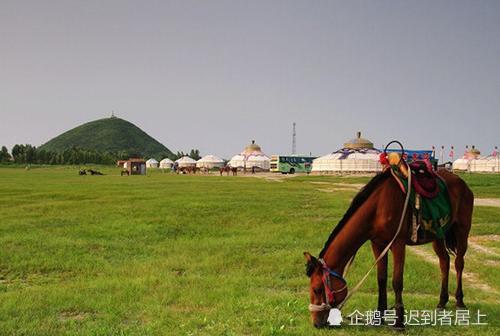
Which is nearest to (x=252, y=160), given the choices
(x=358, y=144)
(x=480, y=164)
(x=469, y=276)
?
(x=358, y=144)

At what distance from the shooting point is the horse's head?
241 inches

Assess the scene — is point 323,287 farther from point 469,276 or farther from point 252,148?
point 252,148

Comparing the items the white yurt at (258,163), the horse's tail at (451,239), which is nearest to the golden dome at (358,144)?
the white yurt at (258,163)

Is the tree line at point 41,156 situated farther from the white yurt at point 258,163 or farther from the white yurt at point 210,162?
the white yurt at point 258,163

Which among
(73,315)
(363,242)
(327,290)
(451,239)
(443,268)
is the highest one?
(363,242)

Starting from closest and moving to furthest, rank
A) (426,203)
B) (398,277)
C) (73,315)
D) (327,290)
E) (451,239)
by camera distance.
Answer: (327,290) < (398,277) < (426,203) < (73,315) < (451,239)

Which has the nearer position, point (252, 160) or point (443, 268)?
point (443, 268)

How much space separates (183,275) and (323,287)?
5534 mm

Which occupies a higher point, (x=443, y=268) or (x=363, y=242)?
(x=363, y=242)

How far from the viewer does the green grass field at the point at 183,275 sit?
7.11 metres

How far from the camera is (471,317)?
754 centimetres

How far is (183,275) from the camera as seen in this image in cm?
1076

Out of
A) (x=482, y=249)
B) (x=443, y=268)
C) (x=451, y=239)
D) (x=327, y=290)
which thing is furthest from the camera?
(x=482, y=249)

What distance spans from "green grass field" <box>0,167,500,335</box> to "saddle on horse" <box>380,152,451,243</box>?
1.64 metres
